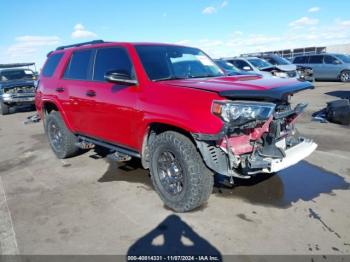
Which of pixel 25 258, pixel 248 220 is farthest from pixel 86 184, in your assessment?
pixel 248 220

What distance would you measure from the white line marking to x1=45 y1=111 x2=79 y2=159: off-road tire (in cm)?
179

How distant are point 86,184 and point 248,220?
251 cm

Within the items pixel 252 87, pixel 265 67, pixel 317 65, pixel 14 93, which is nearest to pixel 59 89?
pixel 252 87

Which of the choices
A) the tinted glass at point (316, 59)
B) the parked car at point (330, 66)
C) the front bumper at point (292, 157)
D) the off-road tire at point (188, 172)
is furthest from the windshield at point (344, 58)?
the off-road tire at point (188, 172)

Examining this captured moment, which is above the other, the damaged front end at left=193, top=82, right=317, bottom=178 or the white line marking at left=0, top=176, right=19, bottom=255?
the damaged front end at left=193, top=82, right=317, bottom=178

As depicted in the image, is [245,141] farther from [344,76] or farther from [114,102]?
[344,76]

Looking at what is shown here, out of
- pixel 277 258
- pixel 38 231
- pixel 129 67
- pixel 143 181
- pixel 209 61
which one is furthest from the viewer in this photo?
pixel 209 61

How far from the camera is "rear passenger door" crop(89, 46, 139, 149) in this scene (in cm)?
426

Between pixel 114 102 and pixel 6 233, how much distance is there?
1.99m

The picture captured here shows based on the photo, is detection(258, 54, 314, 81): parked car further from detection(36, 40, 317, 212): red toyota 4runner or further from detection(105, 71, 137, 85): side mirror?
detection(105, 71, 137, 85): side mirror

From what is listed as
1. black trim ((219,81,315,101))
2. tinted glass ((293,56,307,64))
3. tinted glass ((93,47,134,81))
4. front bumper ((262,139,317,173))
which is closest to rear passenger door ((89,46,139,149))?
tinted glass ((93,47,134,81))

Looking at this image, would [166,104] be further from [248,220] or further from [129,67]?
[248,220]

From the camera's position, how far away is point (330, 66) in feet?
64.1

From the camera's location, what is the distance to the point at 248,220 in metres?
3.66
